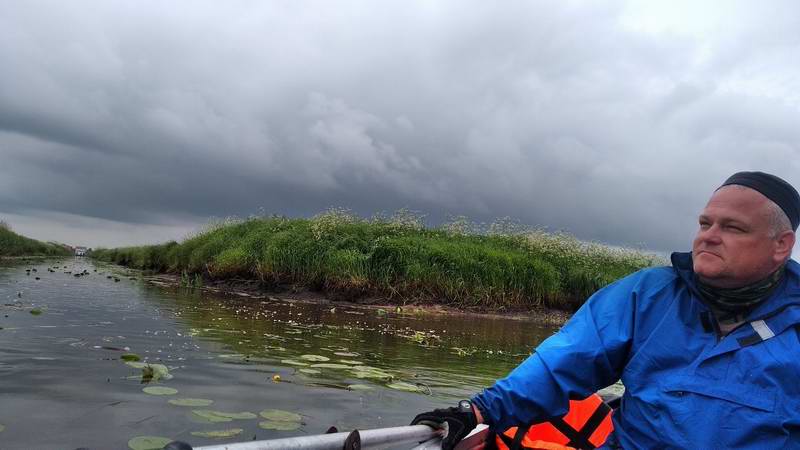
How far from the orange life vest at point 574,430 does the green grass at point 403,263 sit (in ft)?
38.4

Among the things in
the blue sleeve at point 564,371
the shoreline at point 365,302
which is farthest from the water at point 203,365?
the shoreline at point 365,302

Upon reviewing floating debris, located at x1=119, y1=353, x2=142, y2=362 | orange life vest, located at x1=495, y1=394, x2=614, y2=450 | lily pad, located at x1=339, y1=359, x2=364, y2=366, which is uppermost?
orange life vest, located at x1=495, y1=394, x2=614, y2=450

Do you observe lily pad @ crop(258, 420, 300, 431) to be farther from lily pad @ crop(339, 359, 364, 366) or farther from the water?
lily pad @ crop(339, 359, 364, 366)

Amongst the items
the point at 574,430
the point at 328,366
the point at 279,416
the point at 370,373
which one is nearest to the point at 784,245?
the point at 574,430

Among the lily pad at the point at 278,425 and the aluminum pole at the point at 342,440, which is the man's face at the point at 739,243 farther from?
the lily pad at the point at 278,425

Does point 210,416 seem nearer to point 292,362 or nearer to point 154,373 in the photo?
point 154,373

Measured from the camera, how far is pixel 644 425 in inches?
98.5

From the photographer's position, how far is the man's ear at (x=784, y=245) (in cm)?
243

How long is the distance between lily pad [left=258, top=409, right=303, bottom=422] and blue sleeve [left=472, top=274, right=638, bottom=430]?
1.89 meters

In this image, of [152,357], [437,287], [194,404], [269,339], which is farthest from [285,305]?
[194,404]

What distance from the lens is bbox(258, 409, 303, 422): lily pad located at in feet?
13.2

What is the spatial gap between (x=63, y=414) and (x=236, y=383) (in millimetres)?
1553

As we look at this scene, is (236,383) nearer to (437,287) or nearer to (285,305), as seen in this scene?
(285,305)

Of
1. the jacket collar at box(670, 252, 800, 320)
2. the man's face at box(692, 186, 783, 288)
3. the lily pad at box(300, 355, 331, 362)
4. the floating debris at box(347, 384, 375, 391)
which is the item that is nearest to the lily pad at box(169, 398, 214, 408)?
the floating debris at box(347, 384, 375, 391)
